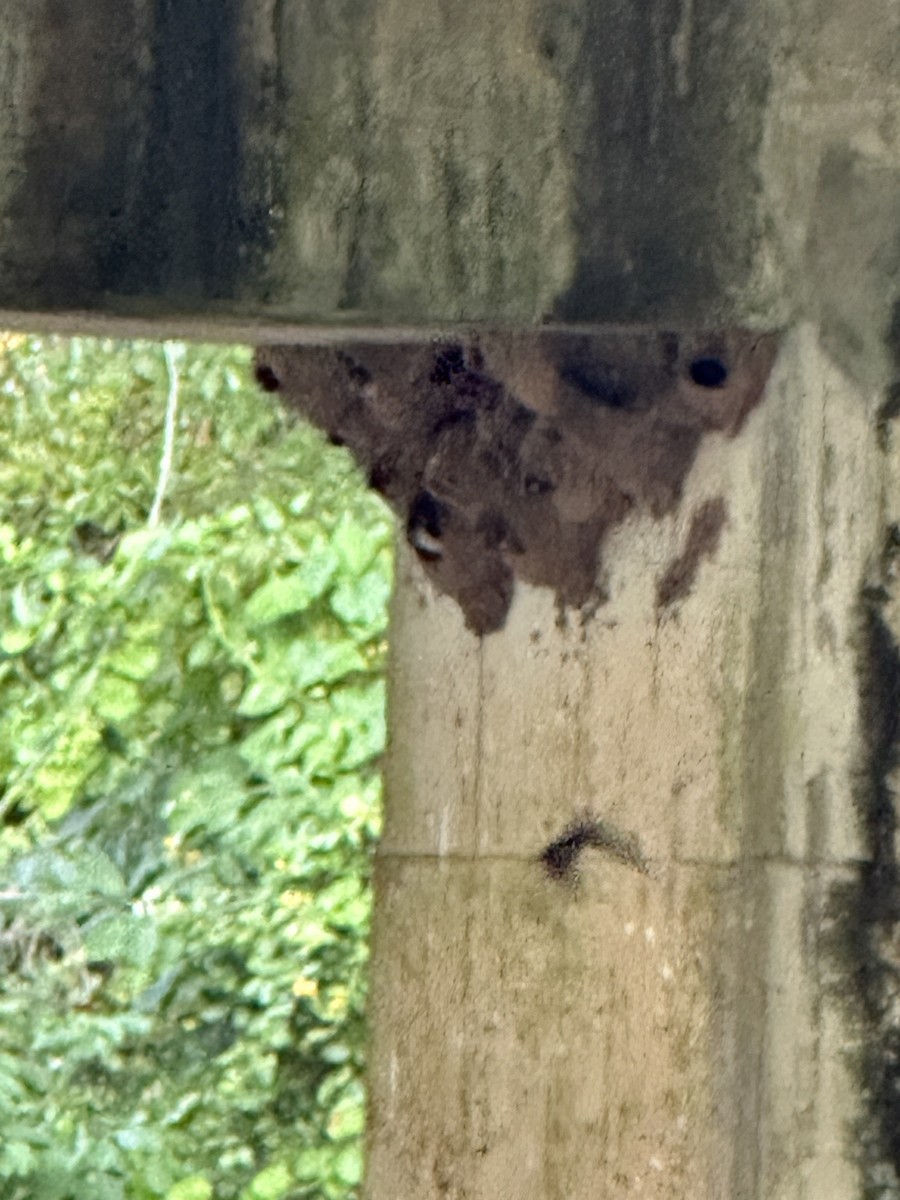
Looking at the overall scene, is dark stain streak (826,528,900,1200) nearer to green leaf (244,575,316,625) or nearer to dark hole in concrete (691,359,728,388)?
dark hole in concrete (691,359,728,388)

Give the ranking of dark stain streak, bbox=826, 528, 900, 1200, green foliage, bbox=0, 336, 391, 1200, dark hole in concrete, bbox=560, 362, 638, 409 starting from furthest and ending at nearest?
green foliage, bbox=0, 336, 391, 1200 → dark hole in concrete, bbox=560, 362, 638, 409 → dark stain streak, bbox=826, 528, 900, 1200

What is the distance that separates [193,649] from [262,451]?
0.55m

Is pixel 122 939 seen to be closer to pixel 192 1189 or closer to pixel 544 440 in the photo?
pixel 192 1189

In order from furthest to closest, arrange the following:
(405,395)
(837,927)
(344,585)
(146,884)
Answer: (146,884) < (344,585) < (405,395) < (837,927)

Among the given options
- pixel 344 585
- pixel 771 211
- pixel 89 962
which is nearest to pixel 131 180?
pixel 344 585

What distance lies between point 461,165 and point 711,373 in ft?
2.24

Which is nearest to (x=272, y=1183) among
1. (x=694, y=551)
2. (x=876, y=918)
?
(x=876, y=918)

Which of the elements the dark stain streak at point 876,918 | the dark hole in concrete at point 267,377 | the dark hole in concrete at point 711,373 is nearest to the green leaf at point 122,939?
the dark hole in concrete at point 267,377

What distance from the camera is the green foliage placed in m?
3.20

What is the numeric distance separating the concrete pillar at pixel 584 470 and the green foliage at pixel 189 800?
0.31 meters

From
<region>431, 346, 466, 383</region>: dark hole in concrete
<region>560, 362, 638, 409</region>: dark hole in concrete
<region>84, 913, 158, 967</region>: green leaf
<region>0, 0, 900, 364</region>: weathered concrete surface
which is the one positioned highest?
<region>0, 0, 900, 364</region>: weathered concrete surface

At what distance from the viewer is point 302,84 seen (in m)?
2.61

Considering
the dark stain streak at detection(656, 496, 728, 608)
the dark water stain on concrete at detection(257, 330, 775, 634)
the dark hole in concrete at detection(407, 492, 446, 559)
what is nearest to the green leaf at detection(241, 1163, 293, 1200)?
the dark water stain on concrete at detection(257, 330, 775, 634)

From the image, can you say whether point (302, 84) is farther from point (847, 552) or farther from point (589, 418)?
point (847, 552)
